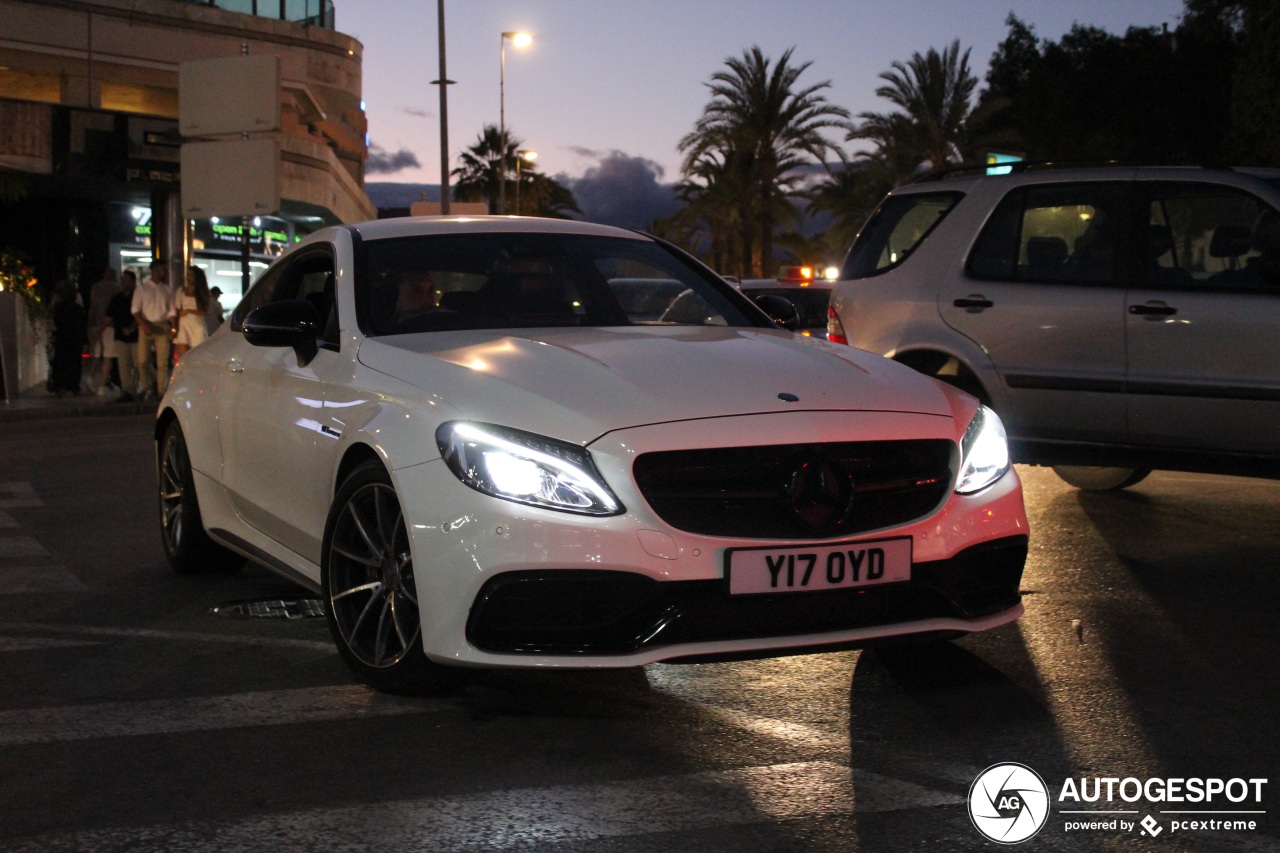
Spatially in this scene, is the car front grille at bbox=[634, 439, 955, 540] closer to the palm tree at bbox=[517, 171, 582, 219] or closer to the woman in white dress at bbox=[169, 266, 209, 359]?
the woman in white dress at bbox=[169, 266, 209, 359]

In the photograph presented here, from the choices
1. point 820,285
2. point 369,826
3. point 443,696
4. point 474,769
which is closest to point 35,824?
point 369,826

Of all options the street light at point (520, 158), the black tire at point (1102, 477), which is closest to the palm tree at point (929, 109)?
the street light at point (520, 158)

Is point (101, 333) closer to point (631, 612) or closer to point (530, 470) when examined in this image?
point (530, 470)

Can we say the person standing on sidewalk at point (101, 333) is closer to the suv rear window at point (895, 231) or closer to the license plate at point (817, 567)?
the suv rear window at point (895, 231)

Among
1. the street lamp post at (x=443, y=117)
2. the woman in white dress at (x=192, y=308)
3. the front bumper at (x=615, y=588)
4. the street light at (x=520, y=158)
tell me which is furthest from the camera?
the street light at (x=520, y=158)

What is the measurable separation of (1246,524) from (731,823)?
5576 millimetres

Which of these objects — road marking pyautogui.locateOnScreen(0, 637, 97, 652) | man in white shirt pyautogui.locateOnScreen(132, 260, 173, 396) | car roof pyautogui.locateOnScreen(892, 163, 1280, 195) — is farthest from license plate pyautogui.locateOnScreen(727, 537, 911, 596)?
man in white shirt pyautogui.locateOnScreen(132, 260, 173, 396)

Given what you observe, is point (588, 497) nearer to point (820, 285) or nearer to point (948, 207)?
point (948, 207)

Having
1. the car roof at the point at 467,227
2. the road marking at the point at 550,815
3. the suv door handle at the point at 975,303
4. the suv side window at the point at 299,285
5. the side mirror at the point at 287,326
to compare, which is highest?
the car roof at the point at 467,227

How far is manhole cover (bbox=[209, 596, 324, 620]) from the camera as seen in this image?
609cm

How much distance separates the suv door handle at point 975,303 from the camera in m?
8.40

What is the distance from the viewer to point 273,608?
6.24 m

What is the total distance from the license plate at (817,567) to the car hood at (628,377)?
0.42 m

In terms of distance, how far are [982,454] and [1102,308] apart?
11.7ft
